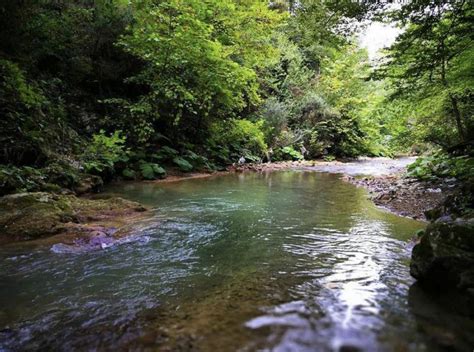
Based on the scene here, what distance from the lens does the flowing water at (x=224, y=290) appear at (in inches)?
93.1

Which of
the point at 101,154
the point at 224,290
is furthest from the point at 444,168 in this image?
the point at 101,154

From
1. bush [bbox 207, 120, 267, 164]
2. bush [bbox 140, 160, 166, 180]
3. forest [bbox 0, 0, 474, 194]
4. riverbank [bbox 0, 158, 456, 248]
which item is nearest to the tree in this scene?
forest [bbox 0, 0, 474, 194]

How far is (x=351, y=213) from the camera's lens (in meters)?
6.61

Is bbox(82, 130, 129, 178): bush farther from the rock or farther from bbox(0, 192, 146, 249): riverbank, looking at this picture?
the rock

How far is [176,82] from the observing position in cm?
1203

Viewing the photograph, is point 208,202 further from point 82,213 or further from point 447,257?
point 447,257

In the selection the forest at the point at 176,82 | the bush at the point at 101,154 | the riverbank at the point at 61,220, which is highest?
the forest at the point at 176,82

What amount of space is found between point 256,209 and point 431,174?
4.98 m

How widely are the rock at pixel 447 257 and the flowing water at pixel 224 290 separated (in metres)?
0.21

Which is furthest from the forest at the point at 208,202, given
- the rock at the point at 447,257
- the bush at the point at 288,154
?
the bush at the point at 288,154

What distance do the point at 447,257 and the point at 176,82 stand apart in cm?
1064

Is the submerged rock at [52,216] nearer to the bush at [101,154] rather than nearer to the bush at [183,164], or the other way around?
the bush at [101,154]

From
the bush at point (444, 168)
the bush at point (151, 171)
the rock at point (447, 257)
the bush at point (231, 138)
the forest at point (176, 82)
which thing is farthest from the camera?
the bush at point (231, 138)

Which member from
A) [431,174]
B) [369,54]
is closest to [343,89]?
[369,54]
